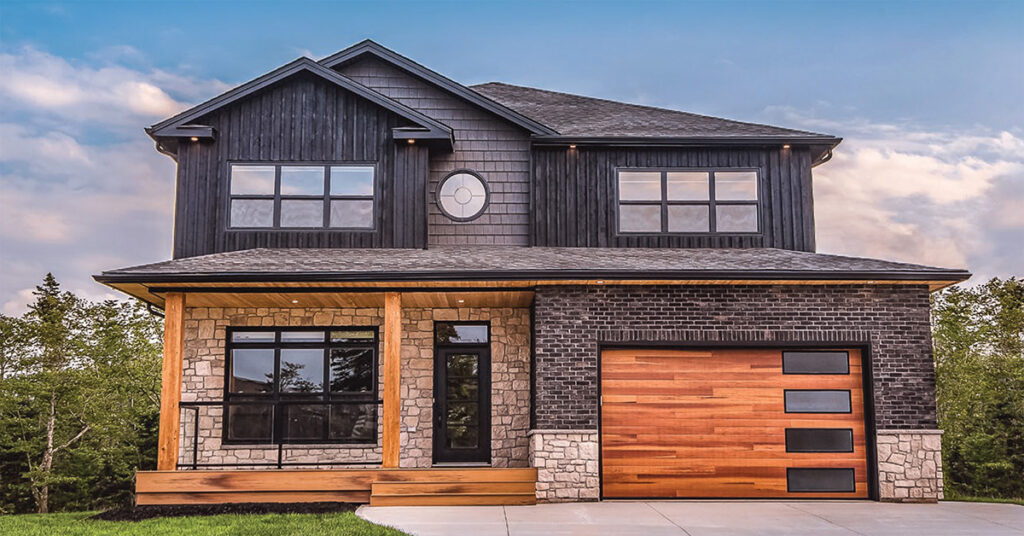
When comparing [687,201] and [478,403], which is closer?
[478,403]

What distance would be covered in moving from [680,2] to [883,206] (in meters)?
6.21

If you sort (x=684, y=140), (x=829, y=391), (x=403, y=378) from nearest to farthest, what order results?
(x=829, y=391) → (x=403, y=378) → (x=684, y=140)

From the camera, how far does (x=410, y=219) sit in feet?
42.4

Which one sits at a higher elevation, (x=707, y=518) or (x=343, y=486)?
(x=343, y=486)

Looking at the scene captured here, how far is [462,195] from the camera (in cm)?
1348

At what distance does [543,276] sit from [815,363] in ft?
12.7

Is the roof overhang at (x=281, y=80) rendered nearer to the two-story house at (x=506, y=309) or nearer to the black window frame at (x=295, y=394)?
the two-story house at (x=506, y=309)

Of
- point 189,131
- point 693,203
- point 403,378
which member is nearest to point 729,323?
point 693,203

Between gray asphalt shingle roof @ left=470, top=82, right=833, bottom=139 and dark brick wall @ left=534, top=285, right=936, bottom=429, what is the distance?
11.1 ft

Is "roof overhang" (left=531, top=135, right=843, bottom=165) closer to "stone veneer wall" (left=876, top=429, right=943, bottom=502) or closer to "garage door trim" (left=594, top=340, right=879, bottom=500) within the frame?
"garage door trim" (left=594, top=340, right=879, bottom=500)

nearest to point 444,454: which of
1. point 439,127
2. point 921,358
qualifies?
point 439,127

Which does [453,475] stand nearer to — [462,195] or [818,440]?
[462,195]

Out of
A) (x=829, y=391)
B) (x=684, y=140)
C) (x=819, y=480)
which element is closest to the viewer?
(x=819, y=480)

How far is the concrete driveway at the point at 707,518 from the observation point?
28.4ft
